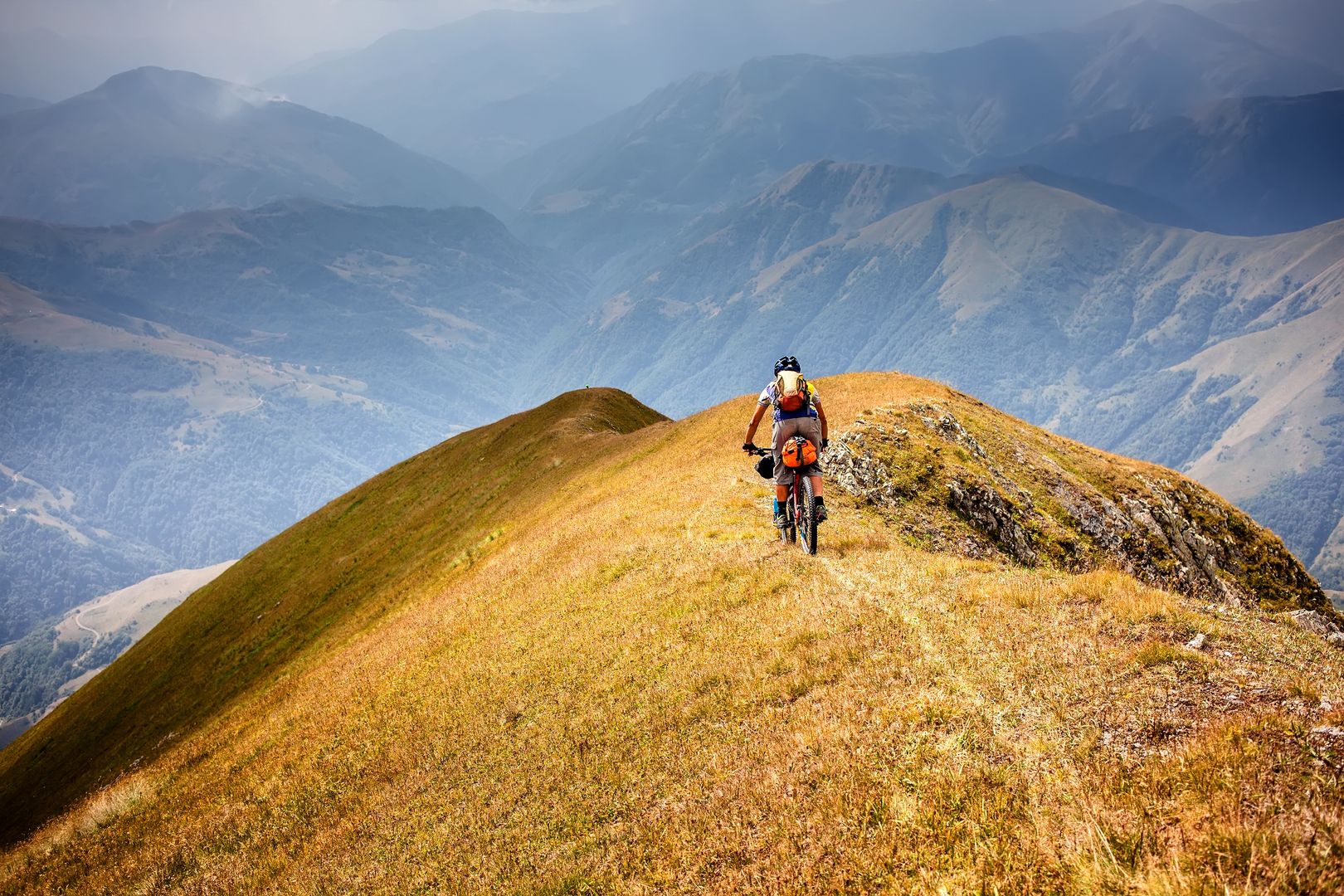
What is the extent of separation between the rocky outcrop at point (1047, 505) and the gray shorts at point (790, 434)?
686 cm

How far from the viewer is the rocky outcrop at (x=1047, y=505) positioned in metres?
24.7

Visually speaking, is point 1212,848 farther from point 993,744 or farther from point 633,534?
point 633,534

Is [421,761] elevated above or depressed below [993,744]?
below

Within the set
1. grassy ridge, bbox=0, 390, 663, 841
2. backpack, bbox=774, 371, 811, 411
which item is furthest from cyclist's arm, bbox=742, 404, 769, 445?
grassy ridge, bbox=0, 390, 663, 841

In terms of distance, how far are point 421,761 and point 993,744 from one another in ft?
34.1

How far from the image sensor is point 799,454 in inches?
657

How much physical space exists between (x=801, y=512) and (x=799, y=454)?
1481mm

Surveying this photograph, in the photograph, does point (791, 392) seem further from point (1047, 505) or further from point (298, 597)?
point (298, 597)

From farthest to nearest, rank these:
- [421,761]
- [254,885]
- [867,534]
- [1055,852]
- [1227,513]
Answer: [1227,513] < [867,534] < [421,761] < [254,885] < [1055,852]

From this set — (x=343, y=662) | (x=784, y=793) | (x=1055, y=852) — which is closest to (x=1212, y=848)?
(x=1055, y=852)

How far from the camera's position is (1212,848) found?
16.0 ft

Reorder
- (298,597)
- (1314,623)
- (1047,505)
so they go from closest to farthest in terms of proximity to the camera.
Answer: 1. (1314,623)
2. (1047,505)
3. (298,597)

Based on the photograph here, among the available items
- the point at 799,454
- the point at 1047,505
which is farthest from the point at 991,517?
the point at 799,454

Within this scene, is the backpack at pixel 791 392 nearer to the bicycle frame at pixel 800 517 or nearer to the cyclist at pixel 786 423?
the cyclist at pixel 786 423
